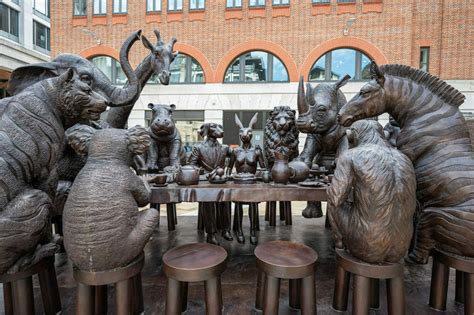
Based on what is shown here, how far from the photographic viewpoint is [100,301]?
1876mm

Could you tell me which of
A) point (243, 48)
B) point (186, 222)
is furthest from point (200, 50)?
point (186, 222)

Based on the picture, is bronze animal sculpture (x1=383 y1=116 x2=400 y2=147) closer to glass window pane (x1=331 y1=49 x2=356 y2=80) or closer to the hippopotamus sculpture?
the hippopotamus sculpture

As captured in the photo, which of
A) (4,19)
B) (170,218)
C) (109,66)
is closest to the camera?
(170,218)

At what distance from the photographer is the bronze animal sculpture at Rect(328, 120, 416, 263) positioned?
1631mm

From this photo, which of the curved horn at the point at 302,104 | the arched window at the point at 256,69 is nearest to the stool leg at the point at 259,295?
the curved horn at the point at 302,104

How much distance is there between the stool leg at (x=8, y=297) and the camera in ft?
5.93

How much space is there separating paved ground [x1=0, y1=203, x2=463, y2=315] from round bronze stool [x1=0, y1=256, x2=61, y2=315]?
214 millimetres

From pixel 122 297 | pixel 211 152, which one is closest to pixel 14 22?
pixel 211 152

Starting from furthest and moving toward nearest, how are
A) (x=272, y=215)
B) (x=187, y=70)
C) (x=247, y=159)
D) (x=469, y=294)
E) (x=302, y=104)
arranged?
(x=187, y=70)
(x=272, y=215)
(x=247, y=159)
(x=302, y=104)
(x=469, y=294)

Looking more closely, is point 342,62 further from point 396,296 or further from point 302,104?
point 396,296

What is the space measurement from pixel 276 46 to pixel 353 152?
10098 millimetres

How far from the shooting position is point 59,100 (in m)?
1.93

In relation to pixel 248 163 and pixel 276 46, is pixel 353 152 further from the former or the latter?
pixel 276 46

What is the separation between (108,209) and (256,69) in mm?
10448
